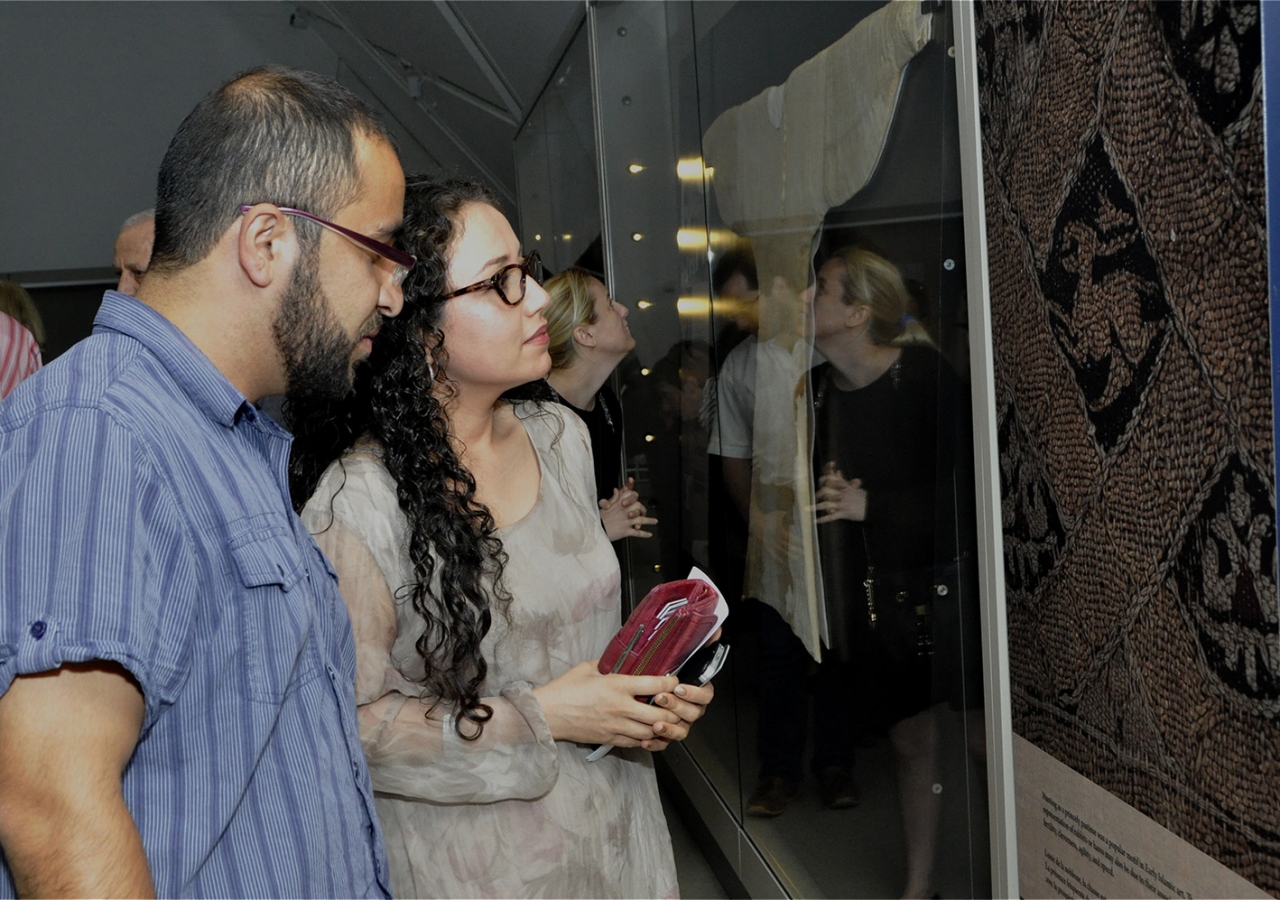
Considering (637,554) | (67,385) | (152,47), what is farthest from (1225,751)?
(152,47)

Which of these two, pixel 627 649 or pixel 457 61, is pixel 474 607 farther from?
pixel 457 61

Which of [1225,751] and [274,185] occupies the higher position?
[274,185]

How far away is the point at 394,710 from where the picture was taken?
1558mm

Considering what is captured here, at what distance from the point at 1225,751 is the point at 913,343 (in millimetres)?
984

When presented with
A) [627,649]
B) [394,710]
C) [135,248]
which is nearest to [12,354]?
[135,248]

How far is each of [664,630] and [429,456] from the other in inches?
18.2

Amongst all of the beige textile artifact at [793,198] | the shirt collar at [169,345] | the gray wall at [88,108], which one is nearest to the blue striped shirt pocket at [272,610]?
the shirt collar at [169,345]

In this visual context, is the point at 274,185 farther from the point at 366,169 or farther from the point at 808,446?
the point at 808,446

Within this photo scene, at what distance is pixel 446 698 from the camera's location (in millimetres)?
1601

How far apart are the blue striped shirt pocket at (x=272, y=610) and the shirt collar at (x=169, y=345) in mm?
144

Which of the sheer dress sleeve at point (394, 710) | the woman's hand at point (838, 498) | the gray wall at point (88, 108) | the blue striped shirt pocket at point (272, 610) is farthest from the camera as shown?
the gray wall at point (88, 108)

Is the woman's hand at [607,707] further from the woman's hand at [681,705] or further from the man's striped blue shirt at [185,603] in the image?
the man's striped blue shirt at [185,603]

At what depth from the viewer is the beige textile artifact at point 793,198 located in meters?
2.15

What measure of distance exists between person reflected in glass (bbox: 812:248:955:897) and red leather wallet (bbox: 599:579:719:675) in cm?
73
